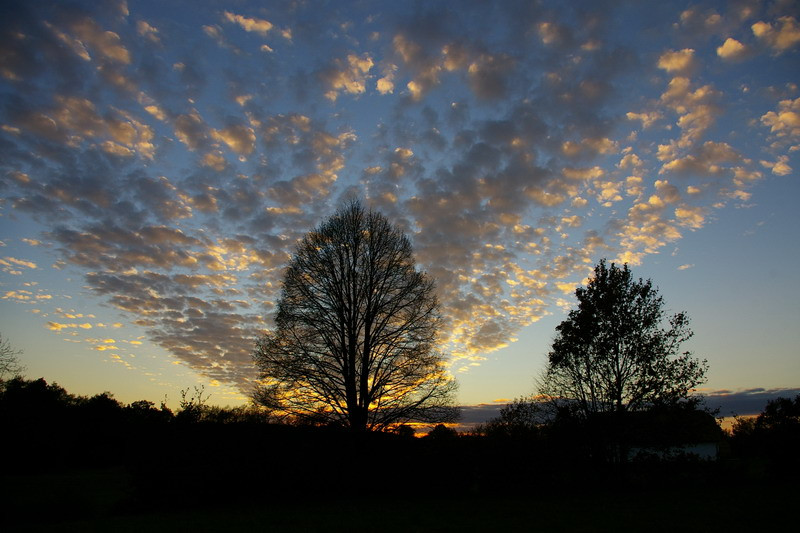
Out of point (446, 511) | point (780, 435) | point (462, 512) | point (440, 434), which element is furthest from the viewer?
point (780, 435)

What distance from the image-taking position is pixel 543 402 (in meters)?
21.6

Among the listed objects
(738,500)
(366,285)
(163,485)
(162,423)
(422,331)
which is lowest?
(738,500)

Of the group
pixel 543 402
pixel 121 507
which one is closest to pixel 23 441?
pixel 121 507

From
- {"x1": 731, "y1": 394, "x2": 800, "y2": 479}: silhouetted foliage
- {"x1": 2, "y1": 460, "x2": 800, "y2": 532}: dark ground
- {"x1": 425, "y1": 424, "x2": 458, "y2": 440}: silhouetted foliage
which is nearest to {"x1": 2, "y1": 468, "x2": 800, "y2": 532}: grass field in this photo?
{"x1": 2, "y1": 460, "x2": 800, "y2": 532}: dark ground

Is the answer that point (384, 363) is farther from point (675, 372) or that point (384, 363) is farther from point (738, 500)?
point (738, 500)

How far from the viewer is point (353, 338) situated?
2014 cm

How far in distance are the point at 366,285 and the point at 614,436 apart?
1316 centimetres

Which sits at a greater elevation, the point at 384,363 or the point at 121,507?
the point at 384,363

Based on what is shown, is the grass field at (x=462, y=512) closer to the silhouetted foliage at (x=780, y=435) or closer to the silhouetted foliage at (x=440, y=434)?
the silhouetted foliage at (x=440, y=434)

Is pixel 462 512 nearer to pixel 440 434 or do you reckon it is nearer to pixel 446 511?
pixel 446 511

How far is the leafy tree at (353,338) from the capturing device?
19344mm

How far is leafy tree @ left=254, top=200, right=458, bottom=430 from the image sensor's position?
63.5 feet

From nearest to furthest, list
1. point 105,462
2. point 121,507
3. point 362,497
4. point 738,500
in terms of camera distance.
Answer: point 738,500
point 121,507
point 362,497
point 105,462

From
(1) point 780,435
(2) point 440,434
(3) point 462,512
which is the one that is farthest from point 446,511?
(1) point 780,435
